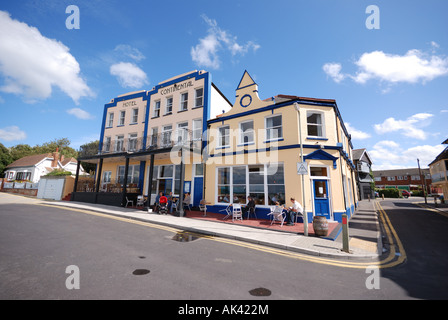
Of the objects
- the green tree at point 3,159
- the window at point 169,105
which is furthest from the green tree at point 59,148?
the window at point 169,105

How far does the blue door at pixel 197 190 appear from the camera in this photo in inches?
599

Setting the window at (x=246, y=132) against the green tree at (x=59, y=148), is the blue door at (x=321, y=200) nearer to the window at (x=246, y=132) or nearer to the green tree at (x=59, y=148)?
the window at (x=246, y=132)

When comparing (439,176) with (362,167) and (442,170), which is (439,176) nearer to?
(442,170)

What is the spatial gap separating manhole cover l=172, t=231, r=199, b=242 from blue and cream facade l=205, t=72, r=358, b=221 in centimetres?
561

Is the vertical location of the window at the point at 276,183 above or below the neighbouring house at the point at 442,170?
below

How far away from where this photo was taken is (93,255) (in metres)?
5.31

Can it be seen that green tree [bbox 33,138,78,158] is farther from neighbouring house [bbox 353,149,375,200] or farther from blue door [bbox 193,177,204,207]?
neighbouring house [bbox 353,149,375,200]

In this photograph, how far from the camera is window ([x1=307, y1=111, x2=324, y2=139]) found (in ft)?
41.5

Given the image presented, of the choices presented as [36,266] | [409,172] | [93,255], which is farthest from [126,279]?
[409,172]

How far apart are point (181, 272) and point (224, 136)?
1177cm

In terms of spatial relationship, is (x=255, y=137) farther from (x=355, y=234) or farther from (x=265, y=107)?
(x=355, y=234)

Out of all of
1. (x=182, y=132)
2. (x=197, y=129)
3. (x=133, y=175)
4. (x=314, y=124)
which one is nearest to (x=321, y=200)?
(x=314, y=124)

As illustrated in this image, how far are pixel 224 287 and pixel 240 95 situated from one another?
13677 millimetres

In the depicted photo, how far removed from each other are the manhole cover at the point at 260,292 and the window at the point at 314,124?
10868mm
